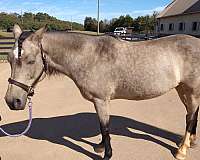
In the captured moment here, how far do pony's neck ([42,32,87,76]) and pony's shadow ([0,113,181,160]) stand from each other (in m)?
1.36

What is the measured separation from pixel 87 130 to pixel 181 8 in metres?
36.4

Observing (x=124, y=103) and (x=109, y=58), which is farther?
(x=124, y=103)

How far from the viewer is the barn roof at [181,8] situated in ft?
112

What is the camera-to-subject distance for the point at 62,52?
3828 millimetres

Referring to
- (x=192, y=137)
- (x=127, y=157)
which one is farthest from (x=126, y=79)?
(x=192, y=137)

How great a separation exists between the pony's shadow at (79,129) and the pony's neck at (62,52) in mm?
1365

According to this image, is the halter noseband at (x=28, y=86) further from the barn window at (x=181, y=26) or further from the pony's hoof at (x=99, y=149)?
the barn window at (x=181, y=26)

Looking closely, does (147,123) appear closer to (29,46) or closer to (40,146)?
(40,146)

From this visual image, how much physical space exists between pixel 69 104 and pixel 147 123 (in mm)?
2126

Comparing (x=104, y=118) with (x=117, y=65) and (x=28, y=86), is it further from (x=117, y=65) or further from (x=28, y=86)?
(x=28, y=86)

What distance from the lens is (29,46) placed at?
135 inches

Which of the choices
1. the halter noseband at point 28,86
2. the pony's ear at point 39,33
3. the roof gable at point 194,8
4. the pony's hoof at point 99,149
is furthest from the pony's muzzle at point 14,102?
the roof gable at point 194,8

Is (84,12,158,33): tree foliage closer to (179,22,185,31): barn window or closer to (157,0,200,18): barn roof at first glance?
(157,0,200,18): barn roof

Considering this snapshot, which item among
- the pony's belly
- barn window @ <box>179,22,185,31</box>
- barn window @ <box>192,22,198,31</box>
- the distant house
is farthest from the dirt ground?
barn window @ <box>179,22,185,31</box>
